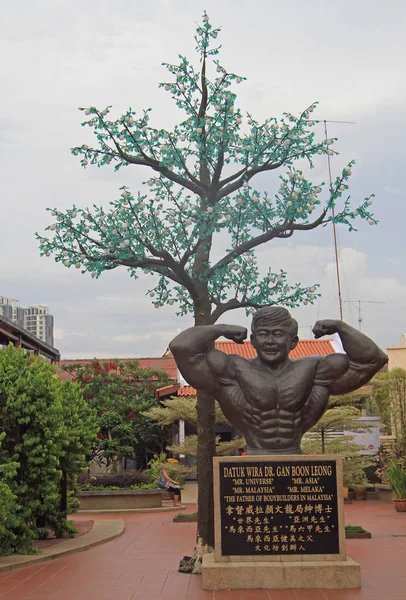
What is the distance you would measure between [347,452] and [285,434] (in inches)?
396

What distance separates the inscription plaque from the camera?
22.6ft

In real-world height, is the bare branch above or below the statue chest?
above

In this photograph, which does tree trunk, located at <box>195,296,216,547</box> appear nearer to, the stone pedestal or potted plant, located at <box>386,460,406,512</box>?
the stone pedestal

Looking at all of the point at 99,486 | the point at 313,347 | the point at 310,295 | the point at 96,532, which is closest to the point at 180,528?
the point at 96,532

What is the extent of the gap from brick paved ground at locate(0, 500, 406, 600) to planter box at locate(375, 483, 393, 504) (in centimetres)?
651

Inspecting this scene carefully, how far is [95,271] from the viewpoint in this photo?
898cm

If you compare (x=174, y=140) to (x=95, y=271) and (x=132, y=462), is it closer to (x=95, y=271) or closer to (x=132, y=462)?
(x=95, y=271)

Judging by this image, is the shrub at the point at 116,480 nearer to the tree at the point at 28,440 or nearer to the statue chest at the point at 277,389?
the tree at the point at 28,440

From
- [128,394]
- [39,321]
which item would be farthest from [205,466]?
[39,321]

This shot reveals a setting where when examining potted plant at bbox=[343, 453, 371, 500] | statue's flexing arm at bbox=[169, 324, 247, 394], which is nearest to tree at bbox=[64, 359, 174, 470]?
potted plant at bbox=[343, 453, 371, 500]

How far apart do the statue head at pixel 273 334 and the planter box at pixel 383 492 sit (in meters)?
13.3

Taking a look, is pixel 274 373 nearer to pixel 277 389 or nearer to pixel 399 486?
pixel 277 389

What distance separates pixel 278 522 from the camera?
6930 mm

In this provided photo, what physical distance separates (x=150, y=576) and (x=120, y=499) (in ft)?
31.4
